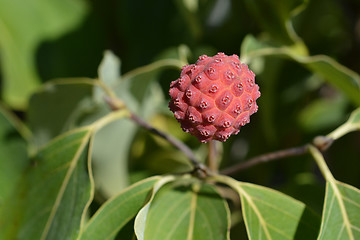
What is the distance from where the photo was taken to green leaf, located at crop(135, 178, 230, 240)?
1121 mm

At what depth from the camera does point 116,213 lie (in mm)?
1113

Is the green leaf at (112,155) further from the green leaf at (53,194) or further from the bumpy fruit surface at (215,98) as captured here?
the bumpy fruit surface at (215,98)

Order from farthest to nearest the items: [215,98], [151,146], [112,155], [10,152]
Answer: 1. [151,146]
2. [112,155]
3. [10,152]
4. [215,98]

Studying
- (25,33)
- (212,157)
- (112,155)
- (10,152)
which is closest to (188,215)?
(212,157)

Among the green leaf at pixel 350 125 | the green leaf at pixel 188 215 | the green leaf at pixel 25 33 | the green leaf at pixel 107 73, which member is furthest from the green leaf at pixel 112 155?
the green leaf at pixel 350 125

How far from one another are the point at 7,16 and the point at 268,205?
1.23 meters

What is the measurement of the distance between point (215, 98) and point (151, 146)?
2.50ft

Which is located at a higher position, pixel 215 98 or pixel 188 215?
pixel 215 98

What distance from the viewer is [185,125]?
38.8 inches

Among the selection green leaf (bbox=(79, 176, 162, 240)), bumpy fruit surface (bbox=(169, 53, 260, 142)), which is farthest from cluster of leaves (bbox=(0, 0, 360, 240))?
bumpy fruit surface (bbox=(169, 53, 260, 142))

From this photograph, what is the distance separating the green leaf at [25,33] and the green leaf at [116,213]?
87 cm

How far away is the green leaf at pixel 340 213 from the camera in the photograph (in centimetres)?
105

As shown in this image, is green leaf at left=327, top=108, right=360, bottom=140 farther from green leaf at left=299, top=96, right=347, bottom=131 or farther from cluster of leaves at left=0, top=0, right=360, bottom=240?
green leaf at left=299, top=96, right=347, bottom=131

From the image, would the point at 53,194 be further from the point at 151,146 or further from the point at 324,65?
the point at 324,65
